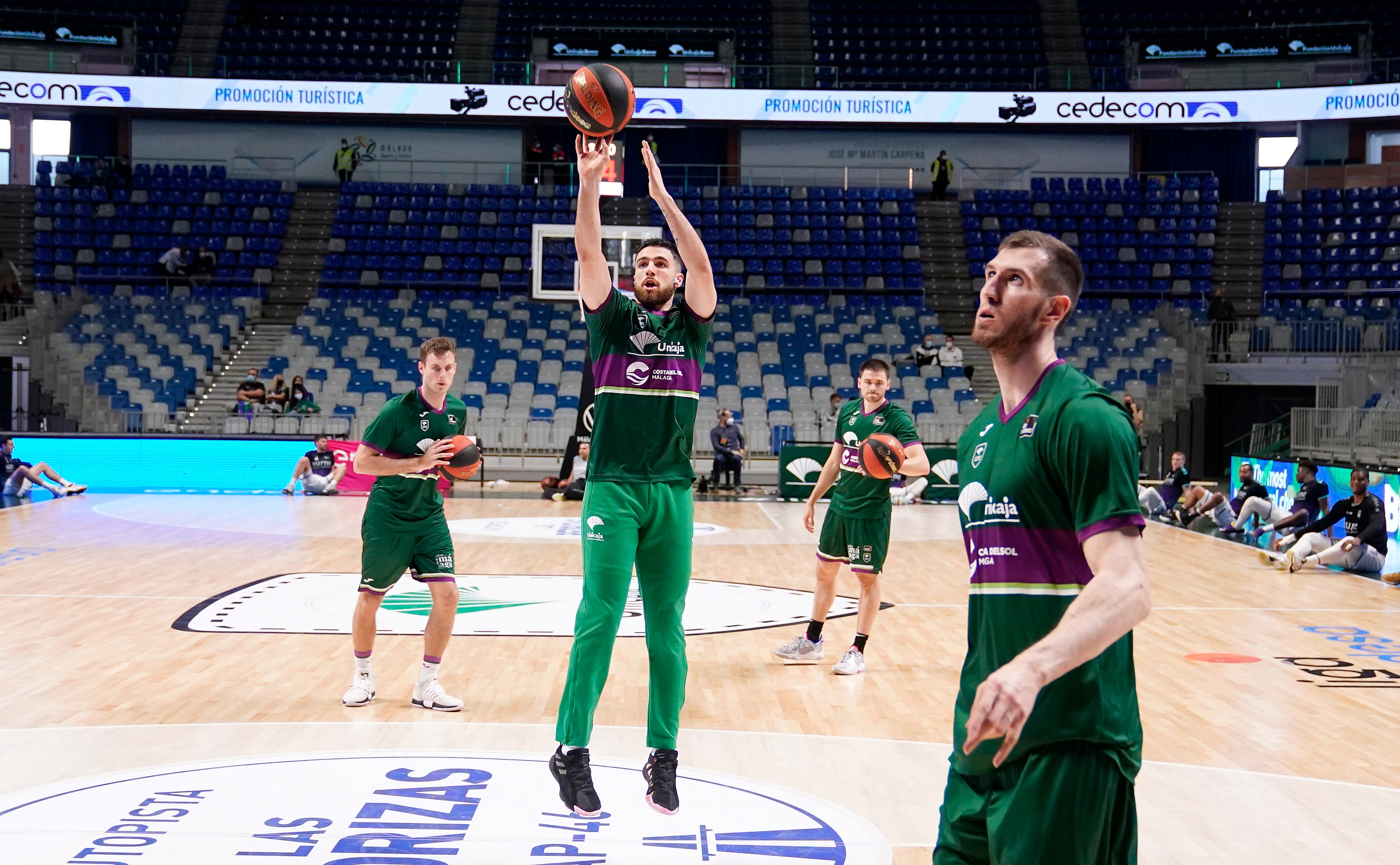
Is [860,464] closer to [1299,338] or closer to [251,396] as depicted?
[251,396]

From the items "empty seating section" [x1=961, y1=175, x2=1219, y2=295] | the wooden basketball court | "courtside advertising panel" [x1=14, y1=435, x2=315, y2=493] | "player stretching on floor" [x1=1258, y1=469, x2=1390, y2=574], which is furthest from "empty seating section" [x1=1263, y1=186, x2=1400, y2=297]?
"courtside advertising panel" [x1=14, y1=435, x2=315, y2=493]

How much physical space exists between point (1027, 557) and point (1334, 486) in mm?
14376

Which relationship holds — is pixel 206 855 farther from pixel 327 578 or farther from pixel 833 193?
pixel 833 193

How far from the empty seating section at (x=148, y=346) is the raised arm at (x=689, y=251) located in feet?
65.9

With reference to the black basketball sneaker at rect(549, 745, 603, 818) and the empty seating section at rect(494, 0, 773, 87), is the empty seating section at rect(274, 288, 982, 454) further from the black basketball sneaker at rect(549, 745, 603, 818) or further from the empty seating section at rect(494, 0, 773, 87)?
the black basketball sneaker at rect(549, 745, 603, 818)

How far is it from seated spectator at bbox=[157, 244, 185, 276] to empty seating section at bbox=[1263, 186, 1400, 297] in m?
24.5

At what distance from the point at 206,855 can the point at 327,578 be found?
7.16 meters

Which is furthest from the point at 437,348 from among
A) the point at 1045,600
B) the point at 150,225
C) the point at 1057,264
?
the point at 150,225

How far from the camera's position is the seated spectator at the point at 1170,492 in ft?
60.2

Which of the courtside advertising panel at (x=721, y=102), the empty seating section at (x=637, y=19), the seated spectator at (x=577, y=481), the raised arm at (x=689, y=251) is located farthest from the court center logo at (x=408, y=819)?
the empty seating section at (x=637, y=19)

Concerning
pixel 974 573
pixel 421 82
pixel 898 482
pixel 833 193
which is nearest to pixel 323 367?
pixel 421 82

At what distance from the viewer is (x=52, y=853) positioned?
13.6 feet

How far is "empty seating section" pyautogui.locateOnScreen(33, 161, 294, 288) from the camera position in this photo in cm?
2803

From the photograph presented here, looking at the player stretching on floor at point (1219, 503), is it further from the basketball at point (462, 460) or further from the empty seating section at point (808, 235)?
the basketball at point (462, 460)
